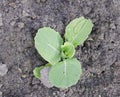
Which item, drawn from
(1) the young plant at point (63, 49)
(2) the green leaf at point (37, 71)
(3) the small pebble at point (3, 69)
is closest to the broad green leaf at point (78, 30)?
(1) the young plant at point (63, 49)

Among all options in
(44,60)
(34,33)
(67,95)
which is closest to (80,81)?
(67,95)

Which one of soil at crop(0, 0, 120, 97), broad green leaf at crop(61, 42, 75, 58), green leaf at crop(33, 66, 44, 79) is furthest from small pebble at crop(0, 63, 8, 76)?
broad green leaf at crop(61, 42, 75, 58)

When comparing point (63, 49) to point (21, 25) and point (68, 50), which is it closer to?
point (68, 50)

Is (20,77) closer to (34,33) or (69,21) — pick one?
(34,33)

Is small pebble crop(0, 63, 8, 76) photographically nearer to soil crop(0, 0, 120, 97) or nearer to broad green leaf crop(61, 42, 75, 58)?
soil crop(0, 0, 120, 97)

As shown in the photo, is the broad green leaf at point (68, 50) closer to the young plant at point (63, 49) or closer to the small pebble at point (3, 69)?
the young plant at point (63, 49)
